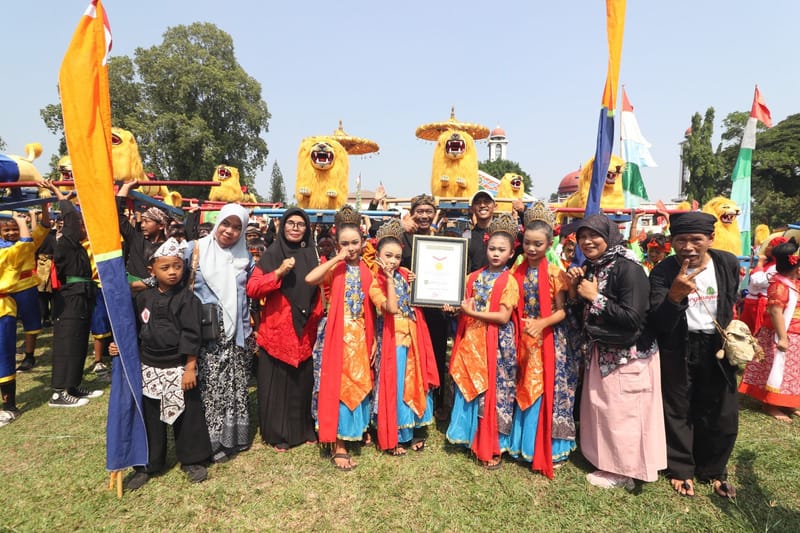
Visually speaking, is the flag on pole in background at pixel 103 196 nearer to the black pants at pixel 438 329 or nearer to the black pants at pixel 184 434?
the black pants at pixel 184 434

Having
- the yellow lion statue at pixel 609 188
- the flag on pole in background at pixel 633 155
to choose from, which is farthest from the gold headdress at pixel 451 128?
the flag on pole in background at pixel 633 155

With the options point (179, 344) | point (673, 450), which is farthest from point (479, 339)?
point (179, 344)

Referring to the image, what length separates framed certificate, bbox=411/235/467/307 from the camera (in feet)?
11.3

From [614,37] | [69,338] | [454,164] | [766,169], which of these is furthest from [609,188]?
[766,169]

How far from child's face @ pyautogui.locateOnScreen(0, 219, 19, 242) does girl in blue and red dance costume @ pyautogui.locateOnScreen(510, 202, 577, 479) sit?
5773 millimetres

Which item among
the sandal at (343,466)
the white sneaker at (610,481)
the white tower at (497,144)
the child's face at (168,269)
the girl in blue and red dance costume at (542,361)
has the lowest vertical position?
the sandal at (343,466)

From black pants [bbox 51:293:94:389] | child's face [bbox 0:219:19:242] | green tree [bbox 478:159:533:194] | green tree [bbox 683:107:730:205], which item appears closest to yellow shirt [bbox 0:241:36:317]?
child's face [bbox 0:219:19:242]

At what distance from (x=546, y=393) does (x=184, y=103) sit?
29.2 metres

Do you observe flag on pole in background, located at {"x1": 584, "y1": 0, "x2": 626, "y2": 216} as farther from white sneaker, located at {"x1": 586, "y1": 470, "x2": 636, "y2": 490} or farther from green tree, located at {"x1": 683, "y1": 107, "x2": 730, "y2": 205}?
green tree, located at {"x1": 683, "y1": 107, "x2": 730, "y2": 205}

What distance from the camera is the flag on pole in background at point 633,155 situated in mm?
4621

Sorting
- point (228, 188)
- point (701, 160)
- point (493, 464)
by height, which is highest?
point (701, 160)

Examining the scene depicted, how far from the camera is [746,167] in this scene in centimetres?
678

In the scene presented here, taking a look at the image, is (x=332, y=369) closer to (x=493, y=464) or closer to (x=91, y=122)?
(x=493, y=464)

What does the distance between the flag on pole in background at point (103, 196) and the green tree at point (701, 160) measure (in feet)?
109
